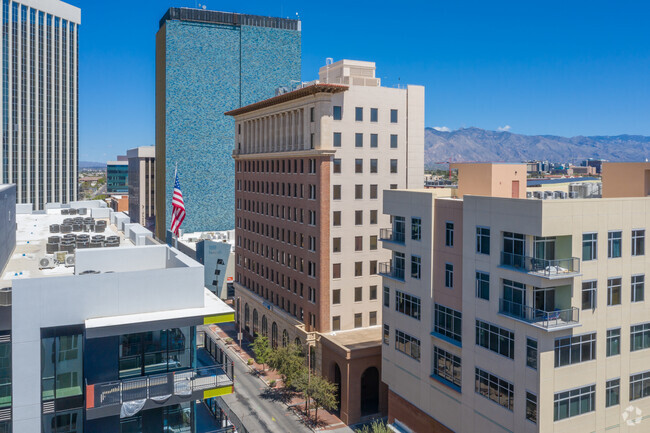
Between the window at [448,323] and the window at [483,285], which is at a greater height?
the window at [483,285]

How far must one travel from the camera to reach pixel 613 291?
130 ft

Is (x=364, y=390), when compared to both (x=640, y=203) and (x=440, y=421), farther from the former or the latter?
(x=640, y=203)

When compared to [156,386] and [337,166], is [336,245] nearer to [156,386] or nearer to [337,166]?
[337,166]

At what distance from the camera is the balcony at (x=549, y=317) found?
36.5m

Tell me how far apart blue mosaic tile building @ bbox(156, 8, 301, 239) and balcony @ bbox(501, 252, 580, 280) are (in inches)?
4377

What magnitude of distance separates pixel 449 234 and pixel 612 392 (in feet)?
53.1

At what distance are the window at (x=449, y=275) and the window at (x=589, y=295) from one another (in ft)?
33.8

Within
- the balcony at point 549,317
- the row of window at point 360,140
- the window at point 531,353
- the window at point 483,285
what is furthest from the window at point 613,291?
the row of window at point 360,140

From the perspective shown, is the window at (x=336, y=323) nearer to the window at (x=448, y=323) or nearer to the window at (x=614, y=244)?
the window at (x=448, y=323)

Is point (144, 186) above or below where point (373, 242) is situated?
above

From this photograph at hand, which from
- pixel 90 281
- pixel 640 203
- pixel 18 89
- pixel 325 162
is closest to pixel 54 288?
pixel 90 281

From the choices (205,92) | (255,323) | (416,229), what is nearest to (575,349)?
(416,229)

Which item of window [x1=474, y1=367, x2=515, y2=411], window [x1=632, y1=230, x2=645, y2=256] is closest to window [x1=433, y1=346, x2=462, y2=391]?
window [x1=474, y1=367, x2=515, y2=411]

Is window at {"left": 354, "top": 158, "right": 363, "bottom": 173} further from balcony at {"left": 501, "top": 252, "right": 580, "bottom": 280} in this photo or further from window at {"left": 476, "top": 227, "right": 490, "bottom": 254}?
balcony at {"left": 501, "top": 252, "right": 580, "bottom": 280}
